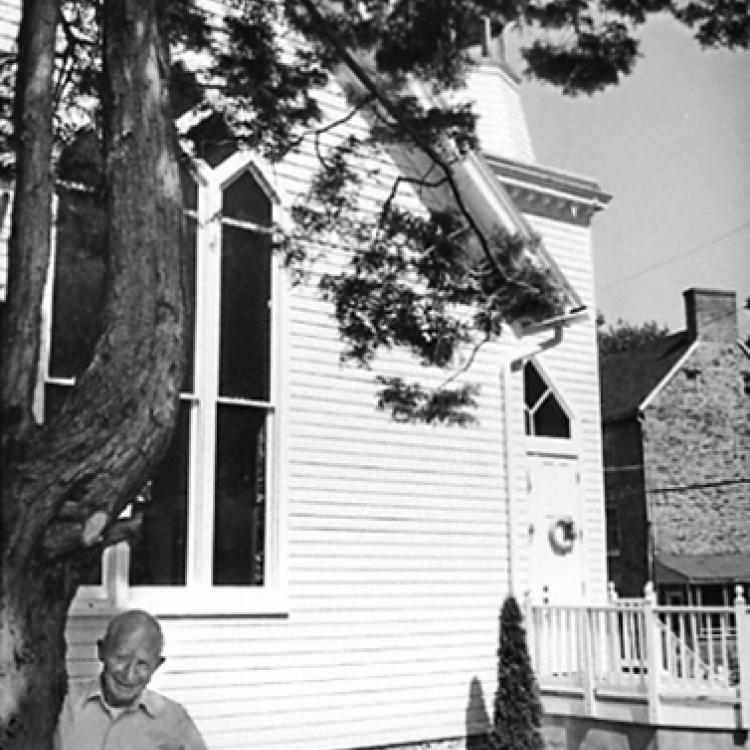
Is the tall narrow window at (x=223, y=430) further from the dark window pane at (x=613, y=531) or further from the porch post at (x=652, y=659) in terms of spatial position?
the dark window pane at (x=613, y=531)

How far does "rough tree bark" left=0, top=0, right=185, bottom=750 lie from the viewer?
3.31 metres

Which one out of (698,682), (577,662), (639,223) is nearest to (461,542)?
(577,662)

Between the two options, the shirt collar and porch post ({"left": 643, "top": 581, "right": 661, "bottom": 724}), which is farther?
porch post ({"left": 643, "top": 581, "right": 661, "bottom": 724})

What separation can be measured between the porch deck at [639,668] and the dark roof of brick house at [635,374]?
1927cm

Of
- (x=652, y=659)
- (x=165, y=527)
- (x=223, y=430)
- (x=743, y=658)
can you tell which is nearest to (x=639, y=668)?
(x=652, y=659)

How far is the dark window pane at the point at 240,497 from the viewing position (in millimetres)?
9688

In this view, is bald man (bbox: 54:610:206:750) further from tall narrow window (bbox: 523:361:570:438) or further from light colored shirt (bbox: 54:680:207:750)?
tall narrow window (bbox: 523:361:570:438)

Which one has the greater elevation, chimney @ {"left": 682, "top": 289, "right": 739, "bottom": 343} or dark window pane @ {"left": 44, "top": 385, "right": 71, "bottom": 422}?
chimney @ {"left": 682, "top": 289, "right": 739, "bottom": 343}

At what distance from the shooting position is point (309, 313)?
10695 mm

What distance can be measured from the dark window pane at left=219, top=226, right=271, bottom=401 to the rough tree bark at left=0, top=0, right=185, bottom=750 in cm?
570

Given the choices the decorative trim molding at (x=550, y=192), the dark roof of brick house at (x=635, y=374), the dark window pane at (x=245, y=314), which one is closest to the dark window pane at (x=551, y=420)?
the decorative trim molding at (x=550, y=192)

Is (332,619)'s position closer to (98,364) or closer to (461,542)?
(461,542)

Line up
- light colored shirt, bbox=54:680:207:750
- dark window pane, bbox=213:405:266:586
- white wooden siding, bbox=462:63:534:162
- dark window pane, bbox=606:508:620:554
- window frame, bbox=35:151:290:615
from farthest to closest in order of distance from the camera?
1. dark window pane, bbox=606:508:620:554
2. white wooden siding, bbox=462:63:534:162
3. dark window pane, bbox=213:405:266:586
4. window frame, bbox=35:151:290:615
5. light colored shirt, bbox=54:680:207:750

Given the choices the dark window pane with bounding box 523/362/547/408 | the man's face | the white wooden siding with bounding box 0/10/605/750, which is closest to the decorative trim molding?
the dark window pane with bounding box 523/362/547/408
